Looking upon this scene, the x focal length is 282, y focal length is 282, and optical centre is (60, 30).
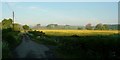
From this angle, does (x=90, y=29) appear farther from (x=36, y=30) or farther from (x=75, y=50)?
(x=75, y=50)

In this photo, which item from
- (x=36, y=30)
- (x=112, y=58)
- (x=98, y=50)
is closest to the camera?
(x=112, y=58)

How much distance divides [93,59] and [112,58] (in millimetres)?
841

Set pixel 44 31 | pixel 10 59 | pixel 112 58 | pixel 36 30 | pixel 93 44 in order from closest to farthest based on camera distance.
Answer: pixel 10 59 < pixel 112 58 < pixel 93 44 < pixel 44 31 < pixel 36 30

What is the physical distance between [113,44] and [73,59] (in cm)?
290

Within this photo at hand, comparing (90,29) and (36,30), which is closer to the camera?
(90,29)

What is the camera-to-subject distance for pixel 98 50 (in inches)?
557

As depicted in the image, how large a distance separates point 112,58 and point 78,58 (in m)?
1.59

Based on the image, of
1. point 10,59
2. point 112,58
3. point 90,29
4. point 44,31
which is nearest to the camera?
point 10,59

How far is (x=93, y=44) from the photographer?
15367 millimetres

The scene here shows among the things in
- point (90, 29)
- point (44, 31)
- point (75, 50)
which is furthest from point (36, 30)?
point (75, 50)

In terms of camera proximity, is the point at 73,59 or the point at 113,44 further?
the point at 113,44

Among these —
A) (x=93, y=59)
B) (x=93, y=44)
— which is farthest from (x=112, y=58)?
(x=93, y=44)

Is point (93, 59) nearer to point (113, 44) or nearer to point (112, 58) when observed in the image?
point (112, 58)

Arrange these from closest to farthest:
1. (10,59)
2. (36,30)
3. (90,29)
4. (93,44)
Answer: (10,59) < (93,44) < (90,29) < (36,30)
